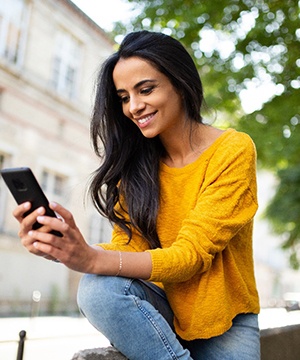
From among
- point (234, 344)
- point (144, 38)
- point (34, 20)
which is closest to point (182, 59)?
point (144, 38)

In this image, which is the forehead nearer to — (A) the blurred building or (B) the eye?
(B) the eye

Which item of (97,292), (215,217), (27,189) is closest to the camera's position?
(27,189)

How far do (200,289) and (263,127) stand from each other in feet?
17.0

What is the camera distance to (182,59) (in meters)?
1.79

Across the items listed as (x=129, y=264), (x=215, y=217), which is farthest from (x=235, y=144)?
(x=129, y=264)

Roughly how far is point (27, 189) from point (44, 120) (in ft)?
37.6

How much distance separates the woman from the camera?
143 cm

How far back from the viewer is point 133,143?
194cm

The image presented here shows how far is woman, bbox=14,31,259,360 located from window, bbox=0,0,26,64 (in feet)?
33.5

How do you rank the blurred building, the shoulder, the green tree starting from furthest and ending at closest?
1. the blurred building
2. the green tree
3. the shoulder

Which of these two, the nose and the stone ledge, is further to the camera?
the nose

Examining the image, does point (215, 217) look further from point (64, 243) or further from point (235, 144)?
point (64, 243)

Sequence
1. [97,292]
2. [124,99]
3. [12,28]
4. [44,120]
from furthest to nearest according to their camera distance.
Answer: [44,120] < [12,28] < [124,99] < [97,292]

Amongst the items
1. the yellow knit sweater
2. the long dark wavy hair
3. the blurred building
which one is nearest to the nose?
the long dark wavy hair
